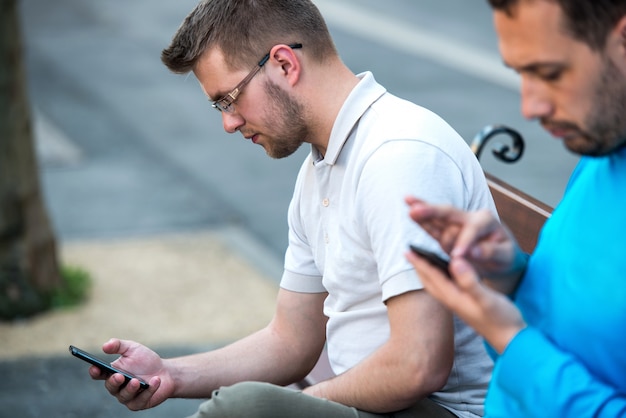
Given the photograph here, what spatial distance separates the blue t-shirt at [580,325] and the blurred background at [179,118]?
315 centimetres

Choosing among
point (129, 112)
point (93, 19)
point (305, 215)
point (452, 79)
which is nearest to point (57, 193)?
point (129, 112)

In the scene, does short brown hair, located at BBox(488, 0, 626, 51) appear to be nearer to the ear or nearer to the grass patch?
the ear

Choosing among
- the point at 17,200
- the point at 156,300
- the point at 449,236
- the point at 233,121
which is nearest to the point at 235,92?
the point at 233,121

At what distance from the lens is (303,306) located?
301 centimetres

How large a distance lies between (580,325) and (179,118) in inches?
307

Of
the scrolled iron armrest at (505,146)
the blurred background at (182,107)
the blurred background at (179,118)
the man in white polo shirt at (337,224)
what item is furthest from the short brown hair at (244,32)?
the blurred background at (182,107)

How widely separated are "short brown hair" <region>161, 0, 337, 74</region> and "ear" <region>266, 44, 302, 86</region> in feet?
0.10

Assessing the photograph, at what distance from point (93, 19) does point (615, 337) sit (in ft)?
40.3

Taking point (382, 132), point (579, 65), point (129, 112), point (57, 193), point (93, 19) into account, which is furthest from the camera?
point (93, 19)

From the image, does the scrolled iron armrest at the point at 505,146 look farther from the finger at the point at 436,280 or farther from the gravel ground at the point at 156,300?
the gravel ground at the point at 156,300

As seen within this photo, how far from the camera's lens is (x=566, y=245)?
1.99 meters

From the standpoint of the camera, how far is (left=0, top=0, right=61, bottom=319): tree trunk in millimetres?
5547

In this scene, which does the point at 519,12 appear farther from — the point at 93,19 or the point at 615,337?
the point at 93,19

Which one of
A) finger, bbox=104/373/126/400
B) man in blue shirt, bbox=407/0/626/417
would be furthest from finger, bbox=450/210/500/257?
finger, bbox=104/373/126/400
